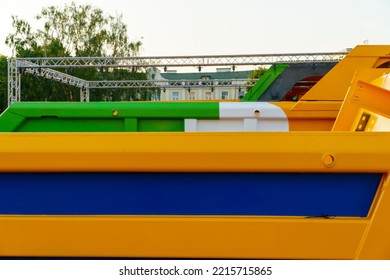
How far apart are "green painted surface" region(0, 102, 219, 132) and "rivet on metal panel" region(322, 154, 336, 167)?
1.92 m

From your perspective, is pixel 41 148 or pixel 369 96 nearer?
pixel 41 148

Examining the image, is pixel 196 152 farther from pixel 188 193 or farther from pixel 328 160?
pixel 328 160

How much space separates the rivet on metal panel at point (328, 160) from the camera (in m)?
1.14

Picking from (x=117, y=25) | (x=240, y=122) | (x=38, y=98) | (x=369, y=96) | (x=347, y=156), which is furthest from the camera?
(x=117, y=25)

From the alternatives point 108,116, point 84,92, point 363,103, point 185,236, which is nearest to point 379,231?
point 185,236

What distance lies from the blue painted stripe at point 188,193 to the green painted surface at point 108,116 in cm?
181

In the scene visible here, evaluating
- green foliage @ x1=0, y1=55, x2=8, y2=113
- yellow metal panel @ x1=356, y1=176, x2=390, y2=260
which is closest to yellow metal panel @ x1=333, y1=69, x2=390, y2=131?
yellow metal panel @ x1=356, y1=176, x2=390, y2=260

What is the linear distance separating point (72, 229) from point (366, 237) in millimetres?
936

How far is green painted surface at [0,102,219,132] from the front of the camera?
301cm

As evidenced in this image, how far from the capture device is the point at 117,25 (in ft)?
86.4

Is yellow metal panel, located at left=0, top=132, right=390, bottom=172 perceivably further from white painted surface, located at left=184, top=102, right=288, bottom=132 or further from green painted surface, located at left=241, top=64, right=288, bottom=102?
green painted surface, located at left=241, top=64, right=288, bottom=102

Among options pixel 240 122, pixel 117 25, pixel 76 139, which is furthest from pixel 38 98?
pixel 76 139

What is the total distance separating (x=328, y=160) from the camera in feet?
3.75

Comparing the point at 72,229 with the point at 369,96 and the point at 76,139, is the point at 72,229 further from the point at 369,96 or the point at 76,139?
the point at 369,96
